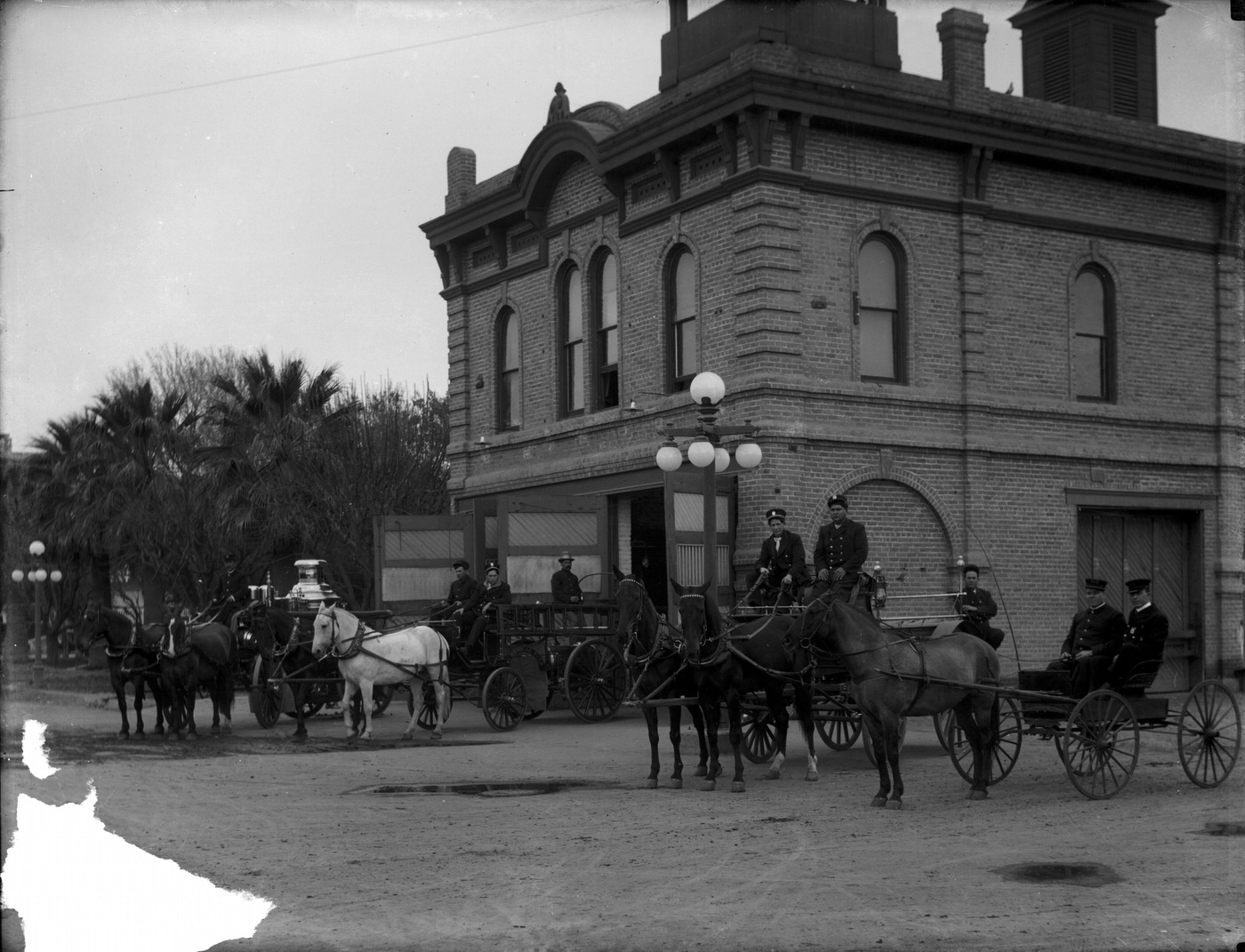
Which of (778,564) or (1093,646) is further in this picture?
(778,564)

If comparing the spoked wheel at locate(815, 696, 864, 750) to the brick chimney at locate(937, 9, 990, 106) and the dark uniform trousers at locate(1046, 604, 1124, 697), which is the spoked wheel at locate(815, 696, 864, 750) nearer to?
the dark uniform trousers at locate(1046, 604, 1124, 697)

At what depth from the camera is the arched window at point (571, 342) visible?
A: 27359 millimetres

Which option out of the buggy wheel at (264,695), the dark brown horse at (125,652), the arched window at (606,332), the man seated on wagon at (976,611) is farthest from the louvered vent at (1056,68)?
the dark brown horse at (125,652)

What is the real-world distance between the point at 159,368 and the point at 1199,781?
1716 inches

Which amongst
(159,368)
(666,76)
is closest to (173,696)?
(666,76)

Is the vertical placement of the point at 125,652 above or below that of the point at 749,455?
below

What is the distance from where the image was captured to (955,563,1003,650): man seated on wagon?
18178 mm

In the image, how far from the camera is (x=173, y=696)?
68.0 ft

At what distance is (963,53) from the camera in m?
24.5

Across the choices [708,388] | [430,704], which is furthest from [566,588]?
[708,388]

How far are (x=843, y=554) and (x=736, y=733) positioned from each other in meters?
2.96

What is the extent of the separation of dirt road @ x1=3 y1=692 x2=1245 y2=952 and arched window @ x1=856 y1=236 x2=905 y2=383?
7.69m

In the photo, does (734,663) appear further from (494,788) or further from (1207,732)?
(1207,732)

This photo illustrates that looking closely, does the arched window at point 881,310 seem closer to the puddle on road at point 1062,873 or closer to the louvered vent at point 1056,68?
the louvered vent at point 1056,68
